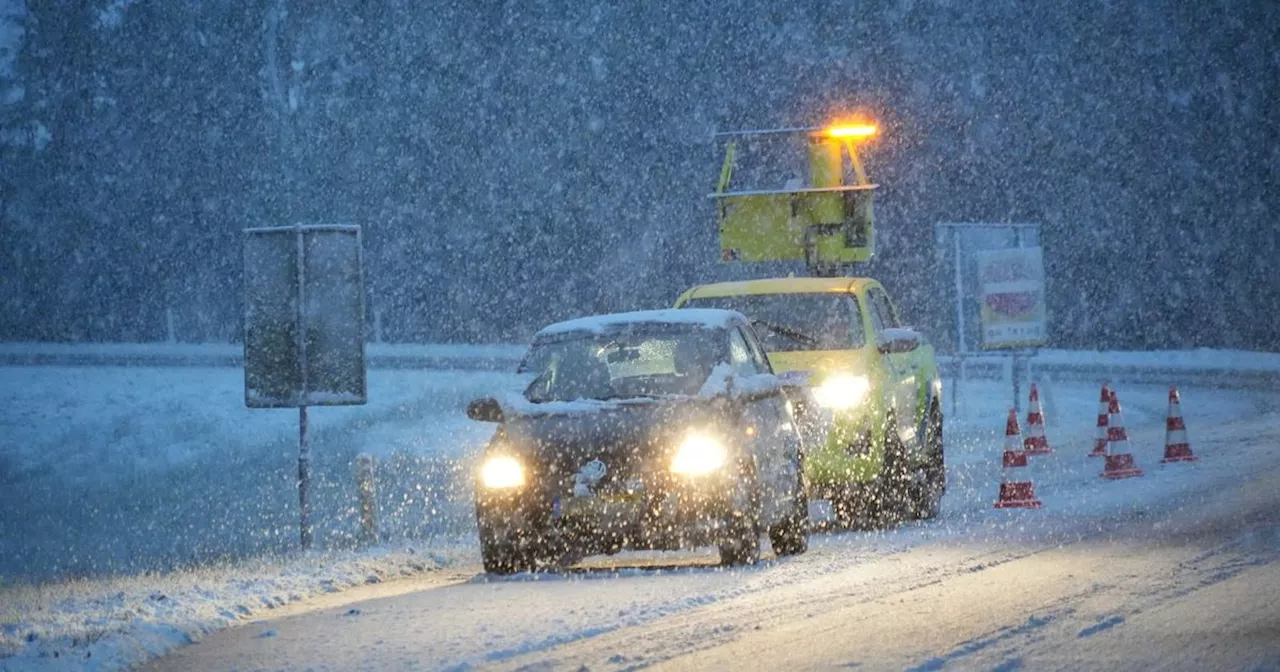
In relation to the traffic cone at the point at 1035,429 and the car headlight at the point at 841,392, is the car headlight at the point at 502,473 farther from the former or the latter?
the traffic cone at the point at 1035,429

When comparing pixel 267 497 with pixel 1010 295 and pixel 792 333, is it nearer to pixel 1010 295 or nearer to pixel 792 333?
pixel 1010 295

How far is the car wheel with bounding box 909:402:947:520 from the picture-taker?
1708 cm

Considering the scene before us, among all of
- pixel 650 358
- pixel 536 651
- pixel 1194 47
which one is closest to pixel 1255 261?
pixel 1194 47

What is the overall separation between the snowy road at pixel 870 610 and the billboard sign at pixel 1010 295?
12.9 meters

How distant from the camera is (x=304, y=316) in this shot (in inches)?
648

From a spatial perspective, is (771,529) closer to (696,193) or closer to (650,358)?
(650,358)

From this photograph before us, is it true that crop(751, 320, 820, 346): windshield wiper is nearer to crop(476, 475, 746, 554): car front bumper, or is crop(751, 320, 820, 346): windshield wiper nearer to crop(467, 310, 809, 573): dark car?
crop(467, 310, 809, 573): dark car

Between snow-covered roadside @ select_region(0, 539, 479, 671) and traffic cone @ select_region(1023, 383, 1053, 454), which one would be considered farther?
traffic cone @ select_region(1023, 383, 1053, 454)

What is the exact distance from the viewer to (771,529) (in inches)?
526

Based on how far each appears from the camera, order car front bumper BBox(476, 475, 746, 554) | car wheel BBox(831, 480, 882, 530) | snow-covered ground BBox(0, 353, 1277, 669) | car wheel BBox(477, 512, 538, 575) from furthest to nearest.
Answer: car wheel BBox(831, 480, 882, 530)
car wheel BBox(477, 512, 538, 575)
car front bumper BBox(476, 475, 746, 554)
snow-covered ground BBox(0, 353, 1277, 669)

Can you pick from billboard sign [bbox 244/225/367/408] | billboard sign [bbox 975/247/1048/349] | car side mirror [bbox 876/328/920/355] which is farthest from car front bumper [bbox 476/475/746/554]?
billboard sign [bbox 975/247/1048/349]

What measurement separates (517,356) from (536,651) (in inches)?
1412

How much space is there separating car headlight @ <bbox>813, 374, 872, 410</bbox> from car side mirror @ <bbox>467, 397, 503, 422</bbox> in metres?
3.27

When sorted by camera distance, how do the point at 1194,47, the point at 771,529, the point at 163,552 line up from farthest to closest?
1. the point at 1194,47
2. the point at 163,552
3. the point at 771,529
